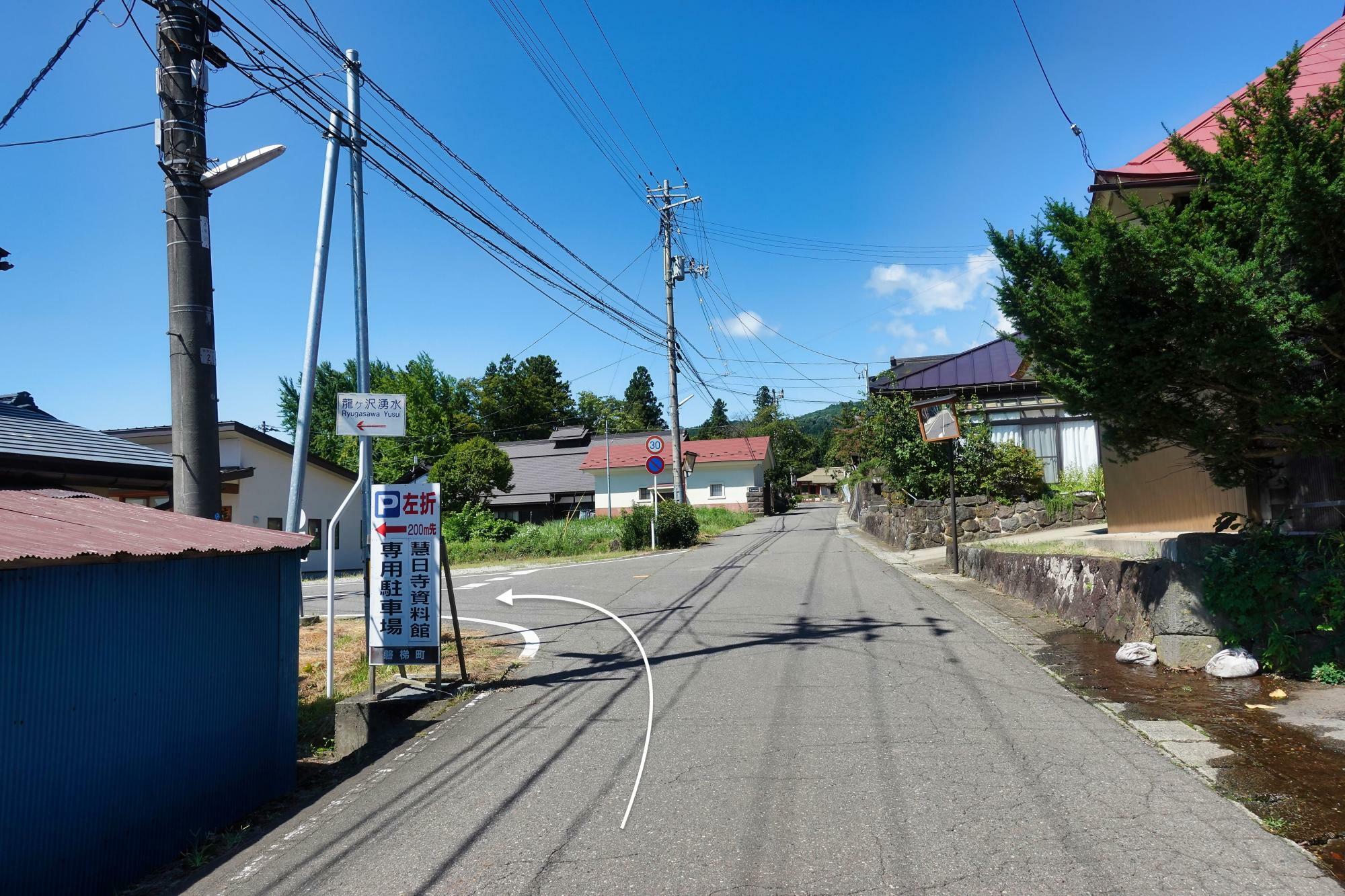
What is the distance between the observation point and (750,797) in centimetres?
464

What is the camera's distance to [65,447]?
919cm

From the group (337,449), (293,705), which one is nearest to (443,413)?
(337,449)

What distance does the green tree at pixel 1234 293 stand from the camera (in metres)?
5.63

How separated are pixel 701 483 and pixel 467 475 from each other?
803 inches

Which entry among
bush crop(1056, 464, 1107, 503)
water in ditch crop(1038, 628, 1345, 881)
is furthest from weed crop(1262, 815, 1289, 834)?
bush crop(1056, 464, 1107, 503)

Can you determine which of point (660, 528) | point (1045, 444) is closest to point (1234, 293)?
A: point (1045, 444)

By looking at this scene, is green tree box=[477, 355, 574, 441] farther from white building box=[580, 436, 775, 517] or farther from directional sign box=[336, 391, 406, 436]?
directional sign box=[336, 391, 406, 436]

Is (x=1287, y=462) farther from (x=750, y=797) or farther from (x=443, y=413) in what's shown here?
(x=443, y=413)

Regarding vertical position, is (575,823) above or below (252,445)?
below

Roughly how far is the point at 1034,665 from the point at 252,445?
2363 cm

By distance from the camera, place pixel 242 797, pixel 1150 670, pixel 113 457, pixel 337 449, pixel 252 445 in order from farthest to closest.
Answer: pixel 337 449, pixel 252 445, pixel 113 457, pixel 1150 670, pixel 242 797

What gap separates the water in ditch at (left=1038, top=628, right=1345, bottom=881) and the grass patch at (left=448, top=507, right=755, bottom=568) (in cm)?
1628

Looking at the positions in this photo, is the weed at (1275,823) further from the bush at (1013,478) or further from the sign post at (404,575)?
the bush at (1013,478)

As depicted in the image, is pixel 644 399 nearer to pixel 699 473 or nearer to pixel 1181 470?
pixel 699 473
